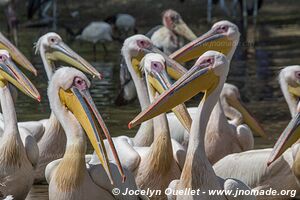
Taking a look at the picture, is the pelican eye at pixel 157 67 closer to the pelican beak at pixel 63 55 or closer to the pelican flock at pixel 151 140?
the pelican flock at pixel 151 140

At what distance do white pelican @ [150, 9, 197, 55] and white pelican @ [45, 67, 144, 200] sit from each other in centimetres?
644

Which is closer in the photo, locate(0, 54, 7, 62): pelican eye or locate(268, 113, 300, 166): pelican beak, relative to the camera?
locate(268, 113, 300, 166): pelican beak

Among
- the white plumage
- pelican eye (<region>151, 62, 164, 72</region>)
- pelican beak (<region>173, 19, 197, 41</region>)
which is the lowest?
the white plumage

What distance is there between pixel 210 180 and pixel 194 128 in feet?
1.09

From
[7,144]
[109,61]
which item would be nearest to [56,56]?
[7,144]

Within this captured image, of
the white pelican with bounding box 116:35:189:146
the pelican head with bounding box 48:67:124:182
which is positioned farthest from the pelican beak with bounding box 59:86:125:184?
the white pelican with bounding box 116:35:189:146

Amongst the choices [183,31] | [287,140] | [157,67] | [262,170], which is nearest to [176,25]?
[183,31]

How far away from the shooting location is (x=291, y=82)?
724cm

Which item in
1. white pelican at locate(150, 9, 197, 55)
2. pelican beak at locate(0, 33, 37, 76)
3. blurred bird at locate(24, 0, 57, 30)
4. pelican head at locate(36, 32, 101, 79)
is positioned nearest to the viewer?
pelican beak at locate(0, 33, 37, 76)

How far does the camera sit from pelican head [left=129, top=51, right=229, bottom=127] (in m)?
5.75

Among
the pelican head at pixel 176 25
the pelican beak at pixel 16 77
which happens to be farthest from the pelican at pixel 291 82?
the pelican head at pixel 176 25

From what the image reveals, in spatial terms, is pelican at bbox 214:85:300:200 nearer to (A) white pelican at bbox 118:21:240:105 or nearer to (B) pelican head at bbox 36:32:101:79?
(A) white pelican at bbox 118:21:240:105

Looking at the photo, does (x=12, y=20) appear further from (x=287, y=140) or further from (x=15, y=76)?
(x=287, y=140)

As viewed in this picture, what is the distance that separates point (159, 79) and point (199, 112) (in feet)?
3.44
